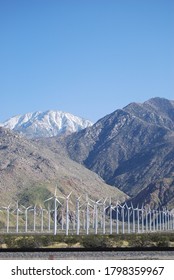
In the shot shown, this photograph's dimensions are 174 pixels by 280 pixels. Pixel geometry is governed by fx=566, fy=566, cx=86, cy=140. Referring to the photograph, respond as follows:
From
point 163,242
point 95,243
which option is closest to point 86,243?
point 95,243

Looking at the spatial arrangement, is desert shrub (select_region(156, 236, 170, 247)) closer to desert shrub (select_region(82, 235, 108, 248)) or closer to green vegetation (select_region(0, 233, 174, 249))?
green vegetation (select_region(0, 233, 174, 249))

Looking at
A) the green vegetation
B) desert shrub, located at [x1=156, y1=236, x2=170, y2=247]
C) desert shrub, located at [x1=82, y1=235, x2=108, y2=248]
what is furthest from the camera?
desert shrub, located at [x1=156, y1=236, x2=170, y2=247]

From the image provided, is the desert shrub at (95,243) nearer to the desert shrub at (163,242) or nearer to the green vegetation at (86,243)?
the green vegetation at (86,243)

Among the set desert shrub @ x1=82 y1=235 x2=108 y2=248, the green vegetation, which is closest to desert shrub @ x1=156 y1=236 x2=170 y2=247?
the green vegetation

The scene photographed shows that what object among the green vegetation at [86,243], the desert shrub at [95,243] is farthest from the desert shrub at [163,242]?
the desert shrub at [95,243]

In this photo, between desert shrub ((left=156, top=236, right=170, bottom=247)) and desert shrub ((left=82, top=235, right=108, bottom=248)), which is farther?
desert shrub ((left=156, top=236, right=170, bottom=247))
